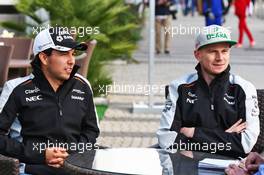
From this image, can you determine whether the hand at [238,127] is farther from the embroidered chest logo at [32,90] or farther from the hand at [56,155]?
the embroidered chest logo at [32,90]

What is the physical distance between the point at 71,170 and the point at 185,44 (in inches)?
804

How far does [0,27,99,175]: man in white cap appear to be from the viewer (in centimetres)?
517

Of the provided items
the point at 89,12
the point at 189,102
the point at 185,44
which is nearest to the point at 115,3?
the point at 89,12

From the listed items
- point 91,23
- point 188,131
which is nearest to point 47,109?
point 188,131

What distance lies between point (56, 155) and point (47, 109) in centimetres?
34

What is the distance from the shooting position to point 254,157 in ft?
14.4

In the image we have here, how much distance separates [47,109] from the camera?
525cm

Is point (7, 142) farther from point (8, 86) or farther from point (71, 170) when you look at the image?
point (71, 170)

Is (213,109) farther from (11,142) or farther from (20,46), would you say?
(20,46)

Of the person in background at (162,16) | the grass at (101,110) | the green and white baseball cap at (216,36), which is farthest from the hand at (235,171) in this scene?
the person in background at (162,16)

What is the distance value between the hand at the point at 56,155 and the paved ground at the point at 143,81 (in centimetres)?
404

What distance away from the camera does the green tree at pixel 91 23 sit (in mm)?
11797

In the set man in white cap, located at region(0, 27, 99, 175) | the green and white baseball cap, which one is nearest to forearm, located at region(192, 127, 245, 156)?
the green and white baseball cap

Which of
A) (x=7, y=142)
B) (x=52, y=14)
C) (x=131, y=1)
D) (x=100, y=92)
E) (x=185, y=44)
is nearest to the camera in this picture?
(x=7, y=142)
